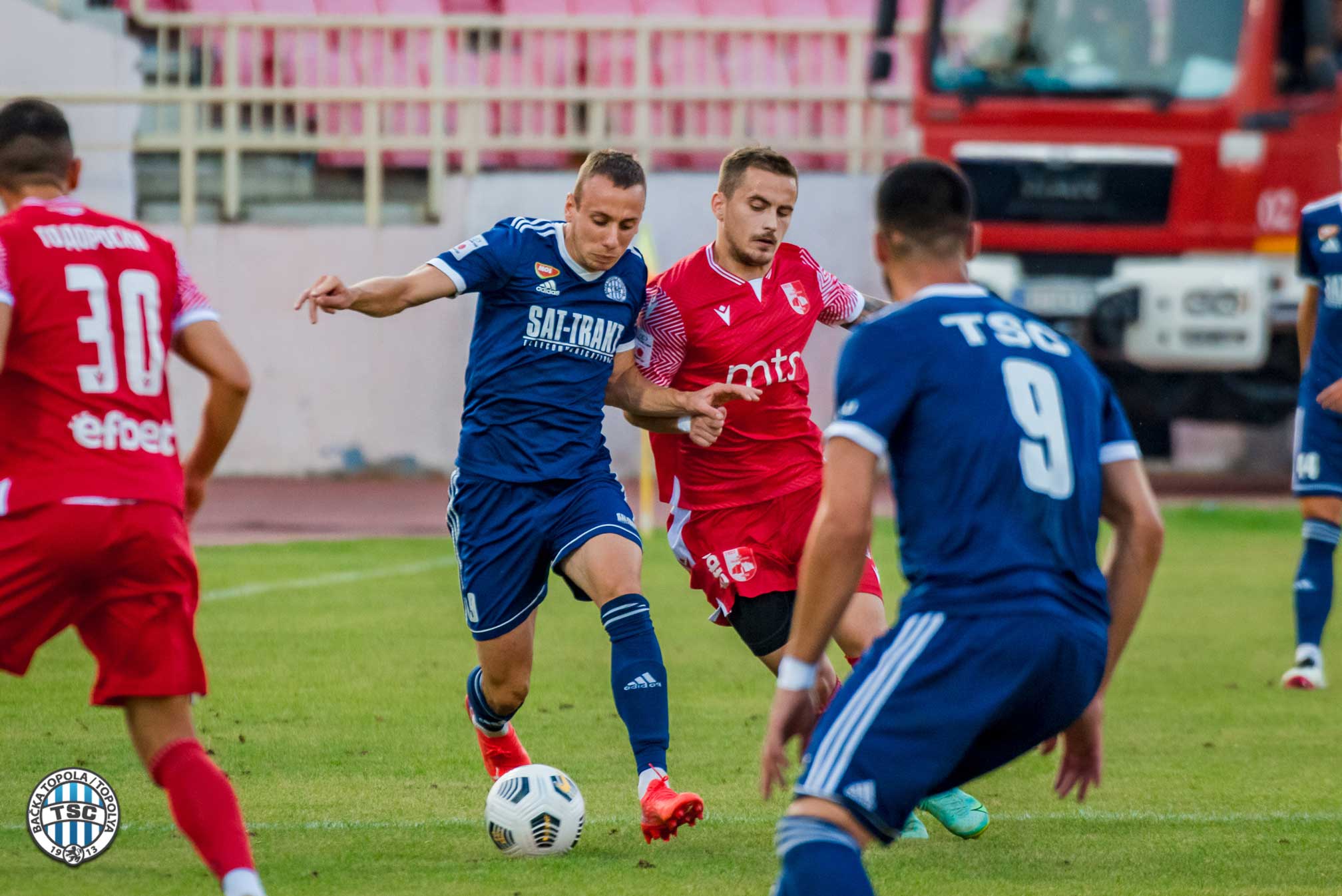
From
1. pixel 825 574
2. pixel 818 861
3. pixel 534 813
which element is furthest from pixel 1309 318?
pixel 818 861

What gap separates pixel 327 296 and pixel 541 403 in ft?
2.98

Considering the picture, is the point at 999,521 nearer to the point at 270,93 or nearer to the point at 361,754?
the point at 361,754

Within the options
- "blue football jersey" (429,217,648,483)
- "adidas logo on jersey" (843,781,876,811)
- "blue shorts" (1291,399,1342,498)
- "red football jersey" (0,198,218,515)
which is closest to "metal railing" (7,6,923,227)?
"blue shorts" (1291,399,1342,498)

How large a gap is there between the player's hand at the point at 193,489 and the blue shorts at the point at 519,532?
1.41m

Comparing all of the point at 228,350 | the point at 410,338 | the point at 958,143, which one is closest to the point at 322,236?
the point at 410,338

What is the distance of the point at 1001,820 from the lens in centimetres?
604

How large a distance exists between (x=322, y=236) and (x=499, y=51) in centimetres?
345

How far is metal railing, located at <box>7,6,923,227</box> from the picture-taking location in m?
19.1

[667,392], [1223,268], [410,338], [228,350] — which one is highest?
[228,350]

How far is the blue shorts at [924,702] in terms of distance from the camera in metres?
3.59

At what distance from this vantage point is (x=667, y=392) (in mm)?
5852

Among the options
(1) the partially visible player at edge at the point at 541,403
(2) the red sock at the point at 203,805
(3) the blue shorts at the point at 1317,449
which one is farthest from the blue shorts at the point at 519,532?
(3) the blue shorts at the point at 1317,449

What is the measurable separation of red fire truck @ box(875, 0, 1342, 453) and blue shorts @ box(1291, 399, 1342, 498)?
22.5ft

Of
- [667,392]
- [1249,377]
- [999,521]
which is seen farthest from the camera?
[1249,377]
